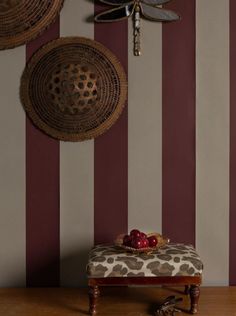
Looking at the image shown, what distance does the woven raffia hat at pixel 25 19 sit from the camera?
2777 mm

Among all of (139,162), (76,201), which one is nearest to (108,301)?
(76,201)

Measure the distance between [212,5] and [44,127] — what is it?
120cm

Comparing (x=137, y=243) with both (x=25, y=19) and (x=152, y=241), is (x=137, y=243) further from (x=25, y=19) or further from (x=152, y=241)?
(x=25, y=19)

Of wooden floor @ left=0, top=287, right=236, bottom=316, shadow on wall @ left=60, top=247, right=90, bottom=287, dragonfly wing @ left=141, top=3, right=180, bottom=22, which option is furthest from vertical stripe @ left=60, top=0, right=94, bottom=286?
dragonfly wing @ left=141, top=3, right=180, bottom=22

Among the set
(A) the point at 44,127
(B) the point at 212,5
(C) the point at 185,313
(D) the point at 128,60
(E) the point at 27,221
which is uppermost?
(B) the point at 212,5

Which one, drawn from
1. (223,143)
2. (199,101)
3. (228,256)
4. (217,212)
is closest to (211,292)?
(228,256)

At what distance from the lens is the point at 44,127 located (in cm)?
281

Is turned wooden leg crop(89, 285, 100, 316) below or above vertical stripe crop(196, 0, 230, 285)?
below

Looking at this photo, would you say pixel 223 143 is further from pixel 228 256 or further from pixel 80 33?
pixel 80 33

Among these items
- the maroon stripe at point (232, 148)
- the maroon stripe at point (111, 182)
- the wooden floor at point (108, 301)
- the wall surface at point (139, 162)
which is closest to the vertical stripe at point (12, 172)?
the wall surface at point (139, 162)

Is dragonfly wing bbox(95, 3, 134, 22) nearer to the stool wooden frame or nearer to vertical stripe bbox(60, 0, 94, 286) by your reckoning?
vertical stripe bbox(60, 0, 94, 286)

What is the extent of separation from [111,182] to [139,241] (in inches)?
20.6

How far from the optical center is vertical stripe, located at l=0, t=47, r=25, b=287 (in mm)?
2811

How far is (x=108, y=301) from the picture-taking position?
8.54 feet
